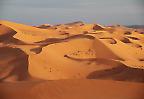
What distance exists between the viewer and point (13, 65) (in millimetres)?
6867

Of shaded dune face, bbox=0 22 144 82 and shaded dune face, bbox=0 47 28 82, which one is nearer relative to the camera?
shaded dune face, bbox=0 22 144 82

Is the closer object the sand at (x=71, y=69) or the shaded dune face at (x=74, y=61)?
the sand at (x=71, y=69)

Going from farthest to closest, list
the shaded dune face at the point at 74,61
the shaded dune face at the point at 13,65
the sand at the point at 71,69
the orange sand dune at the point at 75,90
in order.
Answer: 1. the shaded dune face at the point at 13,65
2. the shaded dune face at the point at 74,61
3. the sand at the point at 71,69
4. the orange sand dune at the point at 75,90

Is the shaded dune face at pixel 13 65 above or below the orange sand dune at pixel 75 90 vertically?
below

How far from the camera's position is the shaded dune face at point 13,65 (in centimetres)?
634

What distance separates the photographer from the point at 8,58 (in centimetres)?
733

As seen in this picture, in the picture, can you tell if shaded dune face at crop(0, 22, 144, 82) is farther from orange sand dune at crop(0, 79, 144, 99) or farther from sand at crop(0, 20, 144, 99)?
orange sand dune at crop(0, 79, 144, 99)

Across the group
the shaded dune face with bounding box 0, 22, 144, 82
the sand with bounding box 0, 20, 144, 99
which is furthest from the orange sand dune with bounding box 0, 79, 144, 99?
the shaded dune face with bounding box 0, 22, 144, 82

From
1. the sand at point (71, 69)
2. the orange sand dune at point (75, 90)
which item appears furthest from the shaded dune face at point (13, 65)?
the orange sand dune at point (75, 90)

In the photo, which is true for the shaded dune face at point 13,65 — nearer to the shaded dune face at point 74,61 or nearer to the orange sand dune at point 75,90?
the shaded dune face at point 74,61

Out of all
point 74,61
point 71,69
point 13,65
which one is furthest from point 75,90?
point 13,65

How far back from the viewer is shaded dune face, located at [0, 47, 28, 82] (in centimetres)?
634

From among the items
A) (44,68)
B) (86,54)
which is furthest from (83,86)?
(86,54)

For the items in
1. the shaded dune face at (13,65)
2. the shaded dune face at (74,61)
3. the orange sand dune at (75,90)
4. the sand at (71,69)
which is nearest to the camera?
the orange sand dune at (75,90)
